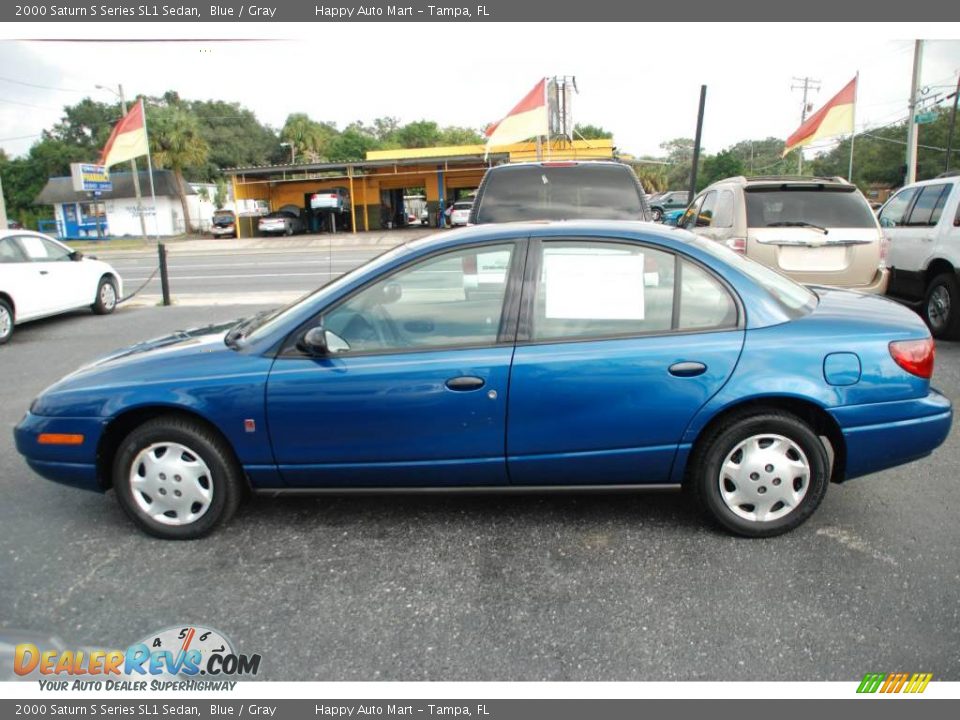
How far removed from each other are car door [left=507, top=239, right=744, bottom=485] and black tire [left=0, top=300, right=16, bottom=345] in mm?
8277

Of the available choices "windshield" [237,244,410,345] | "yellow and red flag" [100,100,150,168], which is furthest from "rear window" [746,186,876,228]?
"yellow and red flag" [100,100,150,168]

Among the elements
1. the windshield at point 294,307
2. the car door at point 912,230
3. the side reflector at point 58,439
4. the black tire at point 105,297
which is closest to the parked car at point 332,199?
the black tire at point 105,297

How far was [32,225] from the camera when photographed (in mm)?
51344

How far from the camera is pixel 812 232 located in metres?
7.13

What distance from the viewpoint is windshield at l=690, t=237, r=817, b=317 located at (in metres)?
3.44

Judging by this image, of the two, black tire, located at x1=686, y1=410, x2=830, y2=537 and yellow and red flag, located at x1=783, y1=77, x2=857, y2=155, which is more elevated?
yellow and red flag, located at x1=783, y1=77, x2=857, y2=155

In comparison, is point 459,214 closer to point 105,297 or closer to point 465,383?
point 105,297

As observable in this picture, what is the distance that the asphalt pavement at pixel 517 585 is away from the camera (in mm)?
2578

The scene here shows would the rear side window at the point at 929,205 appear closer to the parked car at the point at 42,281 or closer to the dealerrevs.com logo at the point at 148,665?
the dealerrevs.com logo at the point at 148,665

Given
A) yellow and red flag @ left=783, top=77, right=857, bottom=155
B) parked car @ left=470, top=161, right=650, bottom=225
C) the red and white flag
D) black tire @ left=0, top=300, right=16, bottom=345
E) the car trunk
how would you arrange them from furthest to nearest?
yellow and red flag @ left=783, top=77, right=857, bottom=155 → the red and white flag → black tire @ left=0, top=300, right=16, bottom=345 → the car trunk → parked car @ left=470, top=161, right=650, bottom=225

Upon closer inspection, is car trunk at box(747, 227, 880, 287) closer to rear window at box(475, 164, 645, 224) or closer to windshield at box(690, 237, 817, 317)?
Result: rear window at box(475, 164, 645, 224)

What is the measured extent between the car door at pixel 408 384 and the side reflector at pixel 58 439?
1007 millimetres

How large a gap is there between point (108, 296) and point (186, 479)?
355 inches

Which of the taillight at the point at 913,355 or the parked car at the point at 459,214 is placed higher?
the parked car at the point at 459,214
